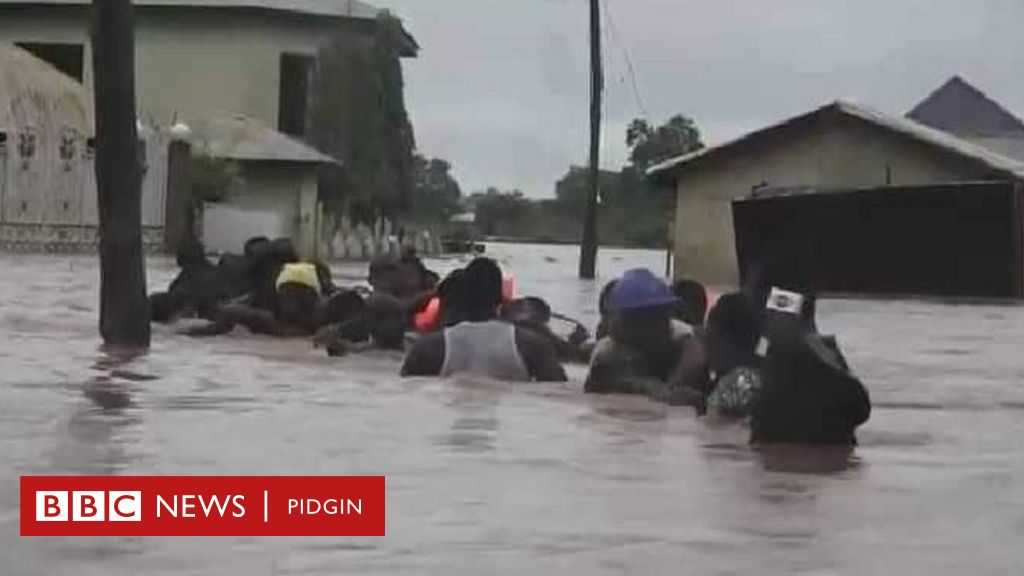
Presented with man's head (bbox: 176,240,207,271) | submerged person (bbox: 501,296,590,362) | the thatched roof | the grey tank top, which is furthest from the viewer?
the thatched roof

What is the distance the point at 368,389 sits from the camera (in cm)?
1221

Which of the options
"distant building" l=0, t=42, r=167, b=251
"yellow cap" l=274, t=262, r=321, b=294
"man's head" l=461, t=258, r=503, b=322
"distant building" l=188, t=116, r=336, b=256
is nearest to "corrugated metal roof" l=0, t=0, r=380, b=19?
"distant building" l=188, t=116, r=336, b=256

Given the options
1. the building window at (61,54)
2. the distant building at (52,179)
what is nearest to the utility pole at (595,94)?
the distant building at (52,179)

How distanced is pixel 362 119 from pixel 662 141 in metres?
9.80

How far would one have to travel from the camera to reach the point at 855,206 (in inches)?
1228

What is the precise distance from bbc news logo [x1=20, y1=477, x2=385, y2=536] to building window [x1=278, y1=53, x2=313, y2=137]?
44.8 meters

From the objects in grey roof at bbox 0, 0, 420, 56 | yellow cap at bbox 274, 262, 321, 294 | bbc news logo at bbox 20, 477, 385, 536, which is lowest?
bbc news logo at bbox 20, 477, 385, 536

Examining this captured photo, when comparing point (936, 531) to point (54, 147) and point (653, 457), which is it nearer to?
point (653, 457)

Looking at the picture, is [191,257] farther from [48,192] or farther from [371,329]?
[48,192]

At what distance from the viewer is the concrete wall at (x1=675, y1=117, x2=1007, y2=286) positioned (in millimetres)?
35031

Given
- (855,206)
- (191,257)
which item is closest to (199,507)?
(191,257)

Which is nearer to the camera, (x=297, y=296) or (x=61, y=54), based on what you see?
(x=297, y=296)

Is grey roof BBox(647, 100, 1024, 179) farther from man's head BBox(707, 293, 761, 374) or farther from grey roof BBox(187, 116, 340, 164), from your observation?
man's head BBox(707, 293, 761, 374)

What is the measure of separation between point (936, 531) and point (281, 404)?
4919 mm
